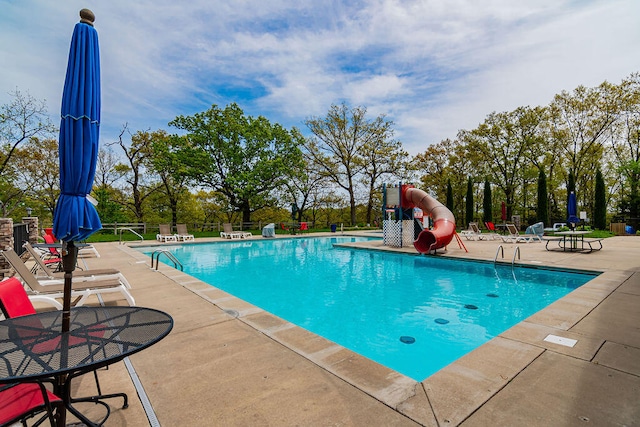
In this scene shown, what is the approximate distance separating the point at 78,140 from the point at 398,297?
619cm

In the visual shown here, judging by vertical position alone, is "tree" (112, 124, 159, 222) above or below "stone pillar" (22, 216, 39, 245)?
above

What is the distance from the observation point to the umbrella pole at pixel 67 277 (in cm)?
191

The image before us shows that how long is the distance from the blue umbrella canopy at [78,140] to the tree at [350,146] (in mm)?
27579

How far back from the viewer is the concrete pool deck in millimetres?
2006

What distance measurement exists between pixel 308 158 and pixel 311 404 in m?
27.7

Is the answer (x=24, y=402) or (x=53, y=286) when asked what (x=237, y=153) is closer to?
(x=53, y=286)

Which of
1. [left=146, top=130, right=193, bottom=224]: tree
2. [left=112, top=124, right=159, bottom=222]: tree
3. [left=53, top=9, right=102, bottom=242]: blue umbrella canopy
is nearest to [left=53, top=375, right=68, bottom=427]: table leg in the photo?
[left=53, top=9, right=102, bottom=242]: blue umbrella canopy

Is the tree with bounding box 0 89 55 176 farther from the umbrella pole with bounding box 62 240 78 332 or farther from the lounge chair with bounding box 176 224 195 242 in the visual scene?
the umbrella pole with bounding box 62 240 78 332

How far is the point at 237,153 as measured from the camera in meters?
23.2

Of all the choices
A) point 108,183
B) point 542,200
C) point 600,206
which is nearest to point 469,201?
point 542,200

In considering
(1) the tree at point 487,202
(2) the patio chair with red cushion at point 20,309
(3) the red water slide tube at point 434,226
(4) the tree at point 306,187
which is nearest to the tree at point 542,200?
(1) the tree at point 487,202

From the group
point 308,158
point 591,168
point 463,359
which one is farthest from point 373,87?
point 591,168

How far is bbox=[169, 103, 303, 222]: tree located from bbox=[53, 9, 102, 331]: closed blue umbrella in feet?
66.7

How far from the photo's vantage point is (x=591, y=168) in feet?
87.2
